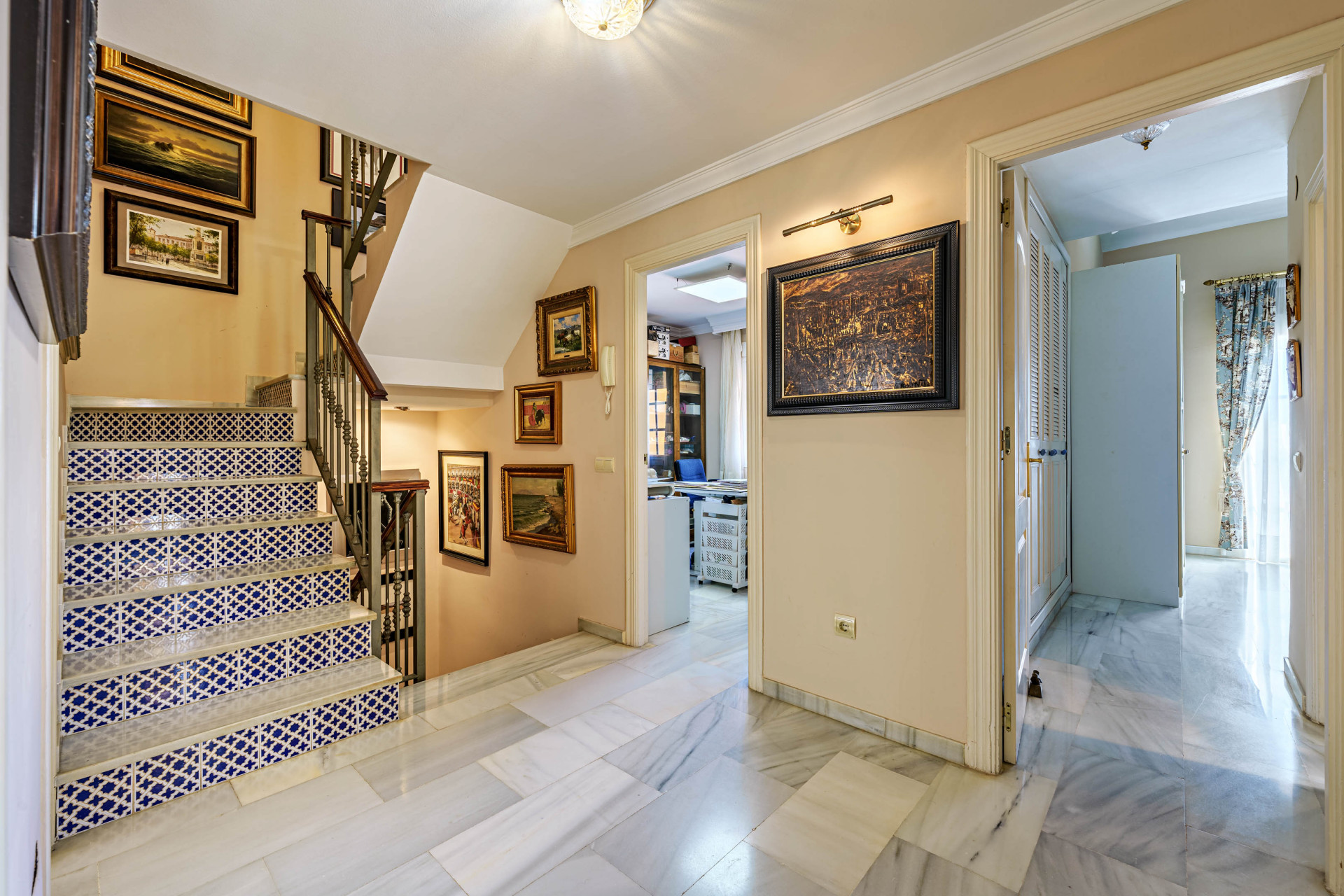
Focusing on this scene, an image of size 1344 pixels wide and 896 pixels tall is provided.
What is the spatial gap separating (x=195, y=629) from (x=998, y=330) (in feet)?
10.8

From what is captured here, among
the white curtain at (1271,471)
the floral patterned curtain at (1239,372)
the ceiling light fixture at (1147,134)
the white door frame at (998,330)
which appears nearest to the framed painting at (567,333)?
the white door frame at (998,330)

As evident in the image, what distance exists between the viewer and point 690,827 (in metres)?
1.87

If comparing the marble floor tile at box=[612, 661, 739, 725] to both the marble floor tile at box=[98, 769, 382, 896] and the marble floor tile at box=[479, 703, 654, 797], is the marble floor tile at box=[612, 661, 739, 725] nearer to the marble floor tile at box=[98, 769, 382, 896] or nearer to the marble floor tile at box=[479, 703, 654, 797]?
the marble floor tile at box=[479, 703, 654, 797]

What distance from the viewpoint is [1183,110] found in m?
1.84

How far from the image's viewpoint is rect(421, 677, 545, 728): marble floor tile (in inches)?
101

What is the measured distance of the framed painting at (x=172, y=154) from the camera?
3582mm

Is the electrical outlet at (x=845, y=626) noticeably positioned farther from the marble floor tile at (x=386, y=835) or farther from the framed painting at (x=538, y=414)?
the framed painting at (x=538, y=414)

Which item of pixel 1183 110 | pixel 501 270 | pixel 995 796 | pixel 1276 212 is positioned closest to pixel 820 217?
pixel 1183 110

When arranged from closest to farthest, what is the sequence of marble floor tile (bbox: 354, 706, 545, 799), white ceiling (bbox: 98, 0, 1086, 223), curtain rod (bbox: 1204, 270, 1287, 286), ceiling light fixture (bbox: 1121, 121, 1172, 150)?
white ceiling (bbox: 98, 0, 1086, 223) < marble floor tile (bbox: 354, 706, 545, 799) < ceiling light fixture (bbox: 1121, 121, 1172, 150) < curtain rod (bbox: 1204, 270, 1287, 286)

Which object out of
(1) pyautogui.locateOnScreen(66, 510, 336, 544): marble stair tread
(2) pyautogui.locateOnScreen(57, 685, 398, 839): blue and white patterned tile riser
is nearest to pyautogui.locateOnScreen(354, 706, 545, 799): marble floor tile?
(2) pyautogui.locateOnScreen(57, 685, 398, 839): blue and white patterned tile riser

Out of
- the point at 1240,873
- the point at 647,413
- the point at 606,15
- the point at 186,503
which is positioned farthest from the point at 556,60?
the point at 1240,873

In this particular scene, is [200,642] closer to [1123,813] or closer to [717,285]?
[1123,813]

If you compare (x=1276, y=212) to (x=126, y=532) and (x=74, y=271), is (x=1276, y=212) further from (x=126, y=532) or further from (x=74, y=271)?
(x=126, y=532)

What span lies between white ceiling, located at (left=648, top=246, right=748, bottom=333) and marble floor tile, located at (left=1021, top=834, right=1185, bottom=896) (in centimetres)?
395
